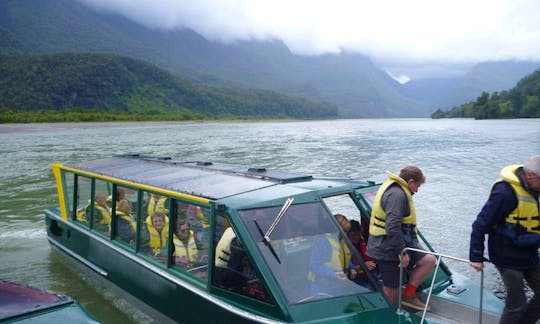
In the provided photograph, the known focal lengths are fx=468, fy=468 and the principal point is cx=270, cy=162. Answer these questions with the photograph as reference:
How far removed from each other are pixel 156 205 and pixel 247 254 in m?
2.15

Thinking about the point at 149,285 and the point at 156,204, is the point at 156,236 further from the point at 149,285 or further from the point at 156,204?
the point at 149,285

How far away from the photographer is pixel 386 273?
471cm

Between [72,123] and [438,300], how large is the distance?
72.9m

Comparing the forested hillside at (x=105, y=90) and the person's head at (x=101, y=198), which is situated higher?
the forested hillside at (x=105, y=90)

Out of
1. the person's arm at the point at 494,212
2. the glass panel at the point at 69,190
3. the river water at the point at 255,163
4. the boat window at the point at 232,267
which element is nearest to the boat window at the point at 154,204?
the boat window at the point at 232,267

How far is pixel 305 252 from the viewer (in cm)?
475

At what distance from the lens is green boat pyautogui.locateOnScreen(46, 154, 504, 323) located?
14.7ft

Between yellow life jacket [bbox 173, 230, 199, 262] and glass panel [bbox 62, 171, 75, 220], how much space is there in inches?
156

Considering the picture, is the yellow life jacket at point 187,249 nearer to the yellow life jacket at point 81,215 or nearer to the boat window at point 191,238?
the boat window at point 191,238

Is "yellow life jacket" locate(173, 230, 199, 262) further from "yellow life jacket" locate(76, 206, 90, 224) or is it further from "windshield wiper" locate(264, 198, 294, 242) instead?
"yellow life jacket" locate(76, 206, 90, 224)

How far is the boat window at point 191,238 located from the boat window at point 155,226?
0.23 m

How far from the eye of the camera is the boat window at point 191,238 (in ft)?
17.5

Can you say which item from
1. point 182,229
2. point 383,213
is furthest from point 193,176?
point 383,213

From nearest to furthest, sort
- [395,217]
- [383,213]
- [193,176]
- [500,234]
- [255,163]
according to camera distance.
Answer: [500,234]
[395,217]
[383,213]
[193,176]
[255,163]
